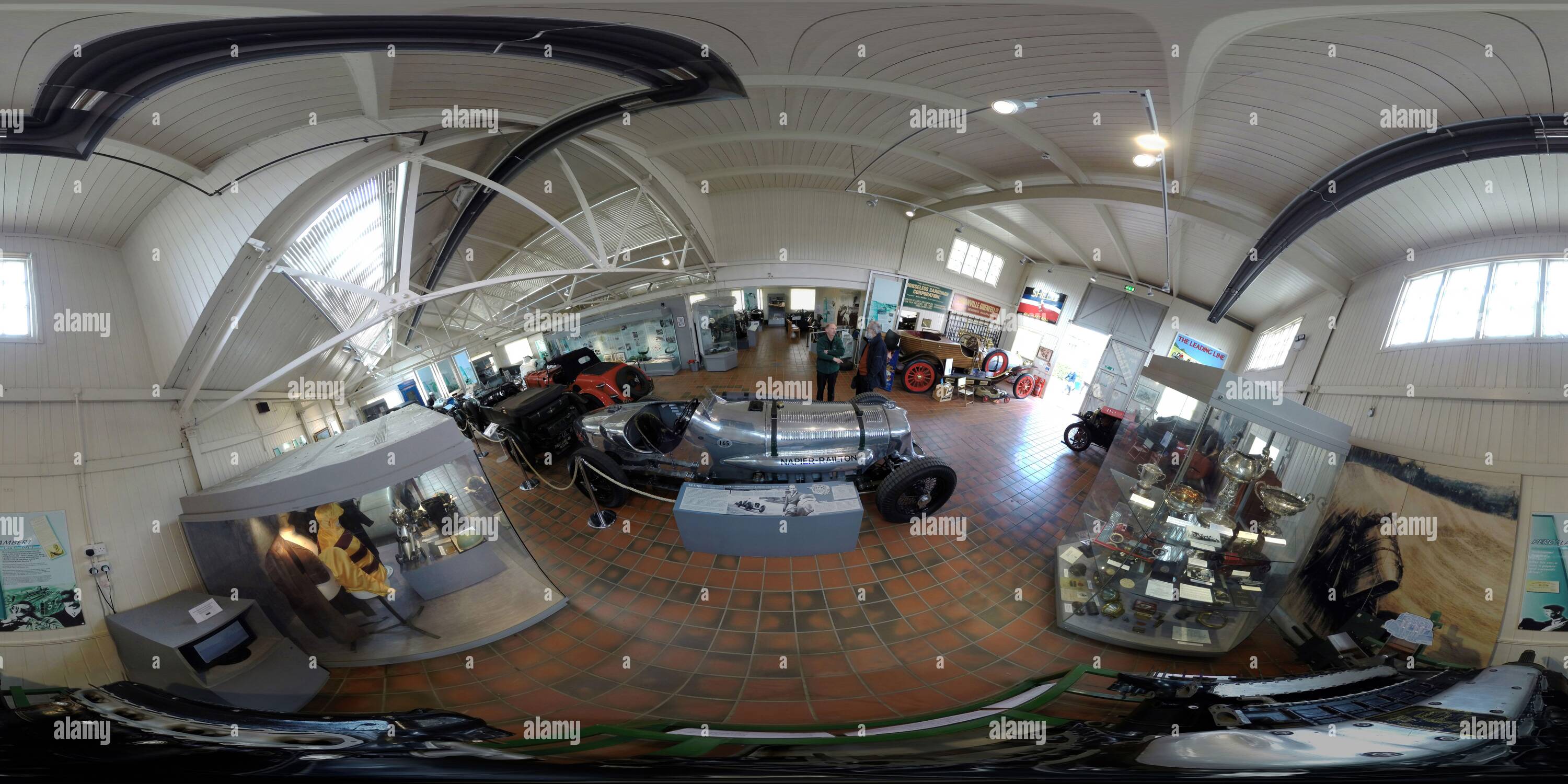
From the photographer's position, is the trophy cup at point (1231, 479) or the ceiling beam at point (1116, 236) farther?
the ceiling beam at point (1116, 236)

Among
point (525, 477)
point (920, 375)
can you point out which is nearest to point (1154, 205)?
point (920, 375)

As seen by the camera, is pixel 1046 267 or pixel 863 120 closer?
pixel 863 120

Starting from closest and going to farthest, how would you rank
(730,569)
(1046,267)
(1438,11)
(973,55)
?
(1438,11) → (973,55) → (730,569) → (1046,267)

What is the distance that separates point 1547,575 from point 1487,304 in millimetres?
686

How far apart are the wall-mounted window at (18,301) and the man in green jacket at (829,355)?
3.08 metres

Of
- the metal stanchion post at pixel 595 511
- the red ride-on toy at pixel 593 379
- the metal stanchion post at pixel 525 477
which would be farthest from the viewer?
the red ride-on toy at pixel 593 379

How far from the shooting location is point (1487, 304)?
0.97 metres

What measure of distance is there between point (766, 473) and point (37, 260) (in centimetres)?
257

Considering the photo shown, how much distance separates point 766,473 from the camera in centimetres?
259

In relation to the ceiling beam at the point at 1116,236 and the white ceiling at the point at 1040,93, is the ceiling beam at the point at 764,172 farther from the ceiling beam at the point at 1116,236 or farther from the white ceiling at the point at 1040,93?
the ceiling beam at the point at 1116,236

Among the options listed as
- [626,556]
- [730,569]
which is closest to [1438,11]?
[730,569]

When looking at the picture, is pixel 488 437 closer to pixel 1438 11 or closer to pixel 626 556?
pixel 626 556

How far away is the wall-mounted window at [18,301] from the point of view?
3.02ft

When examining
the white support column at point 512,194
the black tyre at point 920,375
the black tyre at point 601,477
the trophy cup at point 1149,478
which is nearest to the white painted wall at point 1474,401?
the trophy cup at point 1149,478
